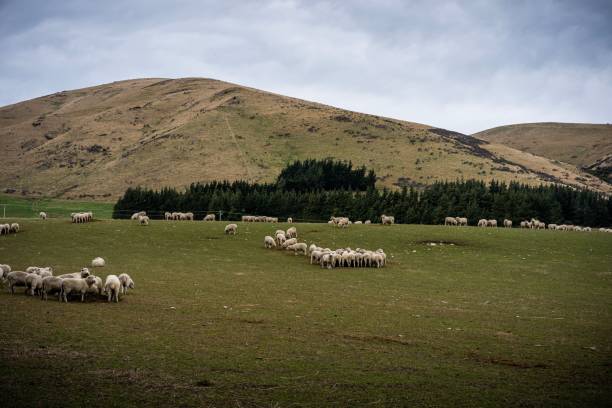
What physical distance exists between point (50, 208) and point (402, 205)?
63658mm

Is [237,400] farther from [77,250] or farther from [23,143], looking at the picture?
[23,143]

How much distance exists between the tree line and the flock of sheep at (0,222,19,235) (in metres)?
27.2

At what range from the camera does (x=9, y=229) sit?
4081 cm

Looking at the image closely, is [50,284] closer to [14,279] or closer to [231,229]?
[14,279]

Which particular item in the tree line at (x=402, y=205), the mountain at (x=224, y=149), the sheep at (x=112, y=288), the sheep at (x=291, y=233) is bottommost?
the sheep at (x=112, y=288)

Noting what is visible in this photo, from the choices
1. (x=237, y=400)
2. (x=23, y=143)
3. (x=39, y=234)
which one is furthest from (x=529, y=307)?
(x=23, y=143)

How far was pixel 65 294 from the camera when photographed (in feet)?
63.0

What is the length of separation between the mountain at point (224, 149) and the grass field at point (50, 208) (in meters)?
12.7

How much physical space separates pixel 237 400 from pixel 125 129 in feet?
555

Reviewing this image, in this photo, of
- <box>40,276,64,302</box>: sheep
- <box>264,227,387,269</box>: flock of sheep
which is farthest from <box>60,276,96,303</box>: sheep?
<box>264,227,387,269</box>: flock of sheep

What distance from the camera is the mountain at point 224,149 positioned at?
126m

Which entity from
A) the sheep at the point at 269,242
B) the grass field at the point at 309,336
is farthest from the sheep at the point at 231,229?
the grass field at the point at 309,336

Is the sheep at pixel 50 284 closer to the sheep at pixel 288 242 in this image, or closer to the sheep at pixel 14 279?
the sheep at pixel 14 279

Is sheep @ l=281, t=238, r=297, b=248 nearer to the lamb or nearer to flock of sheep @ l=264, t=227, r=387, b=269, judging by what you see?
the lamb
